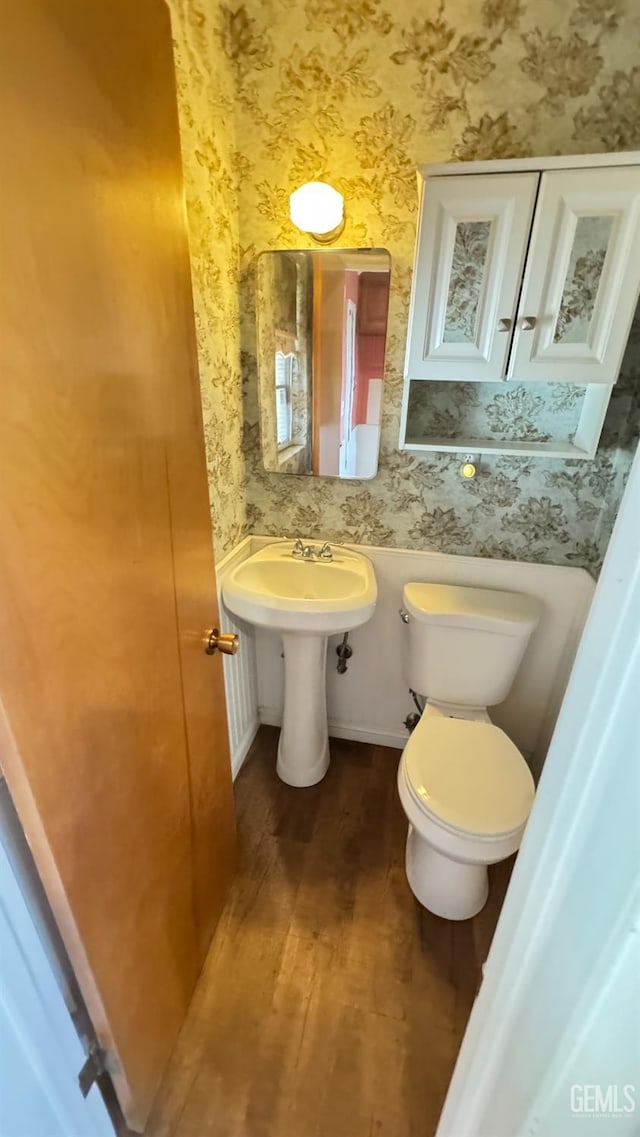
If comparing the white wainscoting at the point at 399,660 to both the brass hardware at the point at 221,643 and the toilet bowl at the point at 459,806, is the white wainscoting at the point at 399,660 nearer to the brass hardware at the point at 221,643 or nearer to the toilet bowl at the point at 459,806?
the toilet bowl at the point at 459,806

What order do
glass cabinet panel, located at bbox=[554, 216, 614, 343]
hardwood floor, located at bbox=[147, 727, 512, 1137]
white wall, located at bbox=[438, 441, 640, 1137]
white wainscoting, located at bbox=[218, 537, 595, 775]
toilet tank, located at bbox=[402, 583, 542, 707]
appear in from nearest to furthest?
white wall, located at bbox=[438, 441, 640, 1137]
hardwood floor, located at bbox=[147, 727, 512, 1137]
glass cabinet panel, located at bbox=[554, 216, 614, 343]
toilet tank, located at bbox=[402, 583, 542, 707]
white wainscoting, located at bbox=[218, 537, 595, 775]

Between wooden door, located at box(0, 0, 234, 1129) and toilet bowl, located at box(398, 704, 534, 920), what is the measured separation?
60 centimetres

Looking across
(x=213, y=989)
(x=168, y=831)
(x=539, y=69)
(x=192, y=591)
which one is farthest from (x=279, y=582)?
(x=539, y=69)

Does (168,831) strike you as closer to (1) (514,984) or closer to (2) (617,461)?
(1) (514,984)

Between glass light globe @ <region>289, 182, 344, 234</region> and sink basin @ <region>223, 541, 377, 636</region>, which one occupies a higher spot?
glass light globe @ <region>289, 182, 344, 234</region>

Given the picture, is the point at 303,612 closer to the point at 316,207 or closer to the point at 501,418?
the point at 501,418

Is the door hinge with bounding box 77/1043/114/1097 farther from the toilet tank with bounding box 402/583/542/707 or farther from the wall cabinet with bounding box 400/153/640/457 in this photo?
the wall cabinet with bounding box 400/153/640/457

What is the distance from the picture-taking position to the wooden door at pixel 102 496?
0.53 meters

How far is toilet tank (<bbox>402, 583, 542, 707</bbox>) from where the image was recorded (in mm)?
1528

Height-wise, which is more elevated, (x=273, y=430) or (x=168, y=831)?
(x=273, y=430)

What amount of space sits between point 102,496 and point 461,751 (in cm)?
118

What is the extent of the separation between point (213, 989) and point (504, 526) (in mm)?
1538

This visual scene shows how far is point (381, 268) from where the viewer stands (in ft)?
4.78

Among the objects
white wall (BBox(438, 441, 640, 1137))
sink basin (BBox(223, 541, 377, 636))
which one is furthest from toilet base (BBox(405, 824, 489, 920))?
white wall (BBox(438, 441, 640, 1137))
